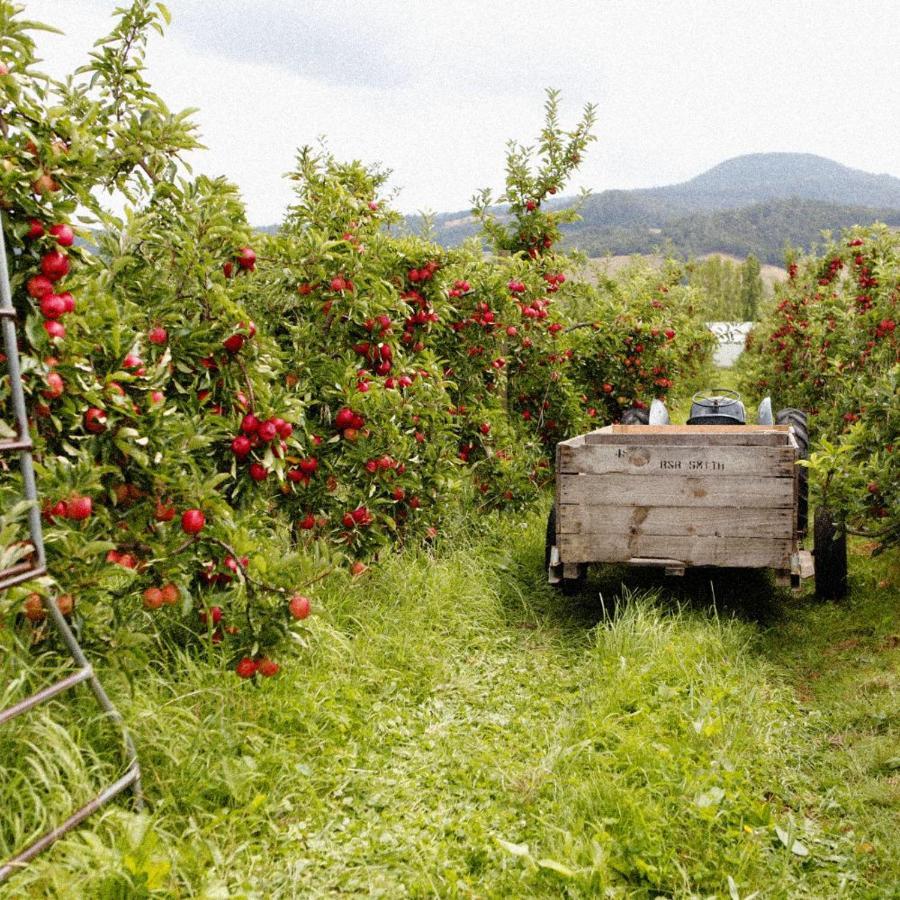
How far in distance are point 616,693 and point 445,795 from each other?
97cm

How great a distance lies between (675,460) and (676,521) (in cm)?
33

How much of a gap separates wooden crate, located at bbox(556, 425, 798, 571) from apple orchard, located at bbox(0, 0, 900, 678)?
0.44 m

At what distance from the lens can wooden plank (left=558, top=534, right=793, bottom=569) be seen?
4.43 m

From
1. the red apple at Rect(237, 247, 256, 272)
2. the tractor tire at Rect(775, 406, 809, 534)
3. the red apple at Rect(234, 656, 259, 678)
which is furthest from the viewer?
the tractor tire at Rect(775, 406, 809, 534)

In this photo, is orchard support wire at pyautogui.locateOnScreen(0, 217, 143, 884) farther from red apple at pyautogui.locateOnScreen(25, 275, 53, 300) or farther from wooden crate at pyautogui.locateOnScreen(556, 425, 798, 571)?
wooden crate at pyautogui.locateOnScreen(556, 425, 798, 571)

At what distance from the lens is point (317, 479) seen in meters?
4.45

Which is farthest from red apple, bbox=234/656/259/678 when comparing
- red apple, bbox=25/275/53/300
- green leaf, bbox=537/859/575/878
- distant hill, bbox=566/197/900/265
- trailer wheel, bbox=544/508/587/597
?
distant hill, bbox=566/197/900/265

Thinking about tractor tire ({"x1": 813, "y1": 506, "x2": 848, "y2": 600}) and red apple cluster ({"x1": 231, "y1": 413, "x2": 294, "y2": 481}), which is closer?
red apple cluster ({"x1": 231, "y1": 413, "x2": 294, "y2": 481})

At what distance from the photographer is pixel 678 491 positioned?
4.52 meters

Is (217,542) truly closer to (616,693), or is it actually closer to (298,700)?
(298,700)

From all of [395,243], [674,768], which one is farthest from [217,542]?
[395,243]

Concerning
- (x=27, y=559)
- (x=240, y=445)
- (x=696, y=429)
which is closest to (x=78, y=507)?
(x=27, y=559)

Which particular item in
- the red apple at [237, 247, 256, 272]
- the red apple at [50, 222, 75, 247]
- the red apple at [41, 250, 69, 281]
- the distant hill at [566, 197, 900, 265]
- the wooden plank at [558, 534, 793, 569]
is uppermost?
the distant hill at [566, 197, 900, 265]

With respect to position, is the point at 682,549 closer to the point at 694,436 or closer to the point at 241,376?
the point at 694,436
